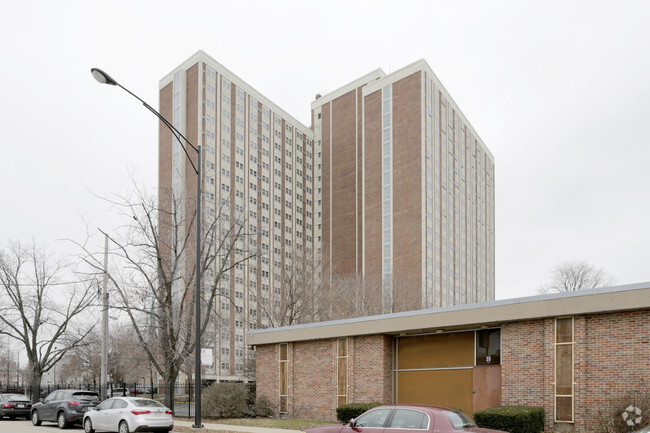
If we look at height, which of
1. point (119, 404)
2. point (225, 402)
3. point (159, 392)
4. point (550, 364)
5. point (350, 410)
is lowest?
point (159, 392)

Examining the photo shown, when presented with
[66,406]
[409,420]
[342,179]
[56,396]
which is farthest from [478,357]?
[342,179]

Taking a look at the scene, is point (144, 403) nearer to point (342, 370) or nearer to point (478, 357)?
point (342, 370)

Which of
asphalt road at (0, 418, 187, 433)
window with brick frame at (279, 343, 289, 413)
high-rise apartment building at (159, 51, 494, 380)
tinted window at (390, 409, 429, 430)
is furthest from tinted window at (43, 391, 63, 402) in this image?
high-rise apartment building at (159, 51, 494, 380)

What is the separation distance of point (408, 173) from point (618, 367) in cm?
7069

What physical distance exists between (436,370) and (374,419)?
352 inches

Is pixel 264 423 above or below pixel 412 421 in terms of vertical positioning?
below

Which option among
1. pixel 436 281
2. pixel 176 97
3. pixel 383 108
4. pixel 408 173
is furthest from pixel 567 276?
pixel 176 97

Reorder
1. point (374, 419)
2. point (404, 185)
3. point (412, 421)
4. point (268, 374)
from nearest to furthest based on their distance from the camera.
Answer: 1. point (412, 421)
2. point (374, 419)
3. point (268, 374)
4. point (404, 185)

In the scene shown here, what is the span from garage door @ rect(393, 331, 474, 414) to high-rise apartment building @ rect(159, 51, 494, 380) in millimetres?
50613

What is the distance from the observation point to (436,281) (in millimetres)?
83938

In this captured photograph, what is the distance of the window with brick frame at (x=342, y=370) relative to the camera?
21584mm

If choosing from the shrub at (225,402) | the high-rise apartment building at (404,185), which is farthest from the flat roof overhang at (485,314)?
the high-rise apartment building at (404,185)

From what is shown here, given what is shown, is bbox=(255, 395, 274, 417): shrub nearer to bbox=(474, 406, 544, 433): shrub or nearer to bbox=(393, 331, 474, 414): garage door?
bbox=(393, 331, 474, 414): garage door

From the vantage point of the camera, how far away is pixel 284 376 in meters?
24.1
